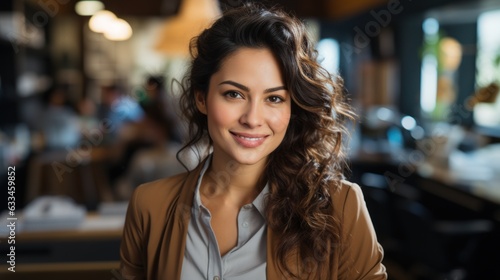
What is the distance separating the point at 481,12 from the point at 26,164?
16.0ft

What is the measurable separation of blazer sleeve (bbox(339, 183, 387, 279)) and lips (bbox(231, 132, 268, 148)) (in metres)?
0.23

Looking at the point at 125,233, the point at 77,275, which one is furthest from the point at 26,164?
the point at 125,233

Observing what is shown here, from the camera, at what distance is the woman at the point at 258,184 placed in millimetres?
1283

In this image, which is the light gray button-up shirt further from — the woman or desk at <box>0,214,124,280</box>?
desk at <box>0,214,124,280</box>

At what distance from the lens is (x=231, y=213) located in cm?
140

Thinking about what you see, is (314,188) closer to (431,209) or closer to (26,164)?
(431,209)

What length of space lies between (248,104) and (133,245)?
448 mm

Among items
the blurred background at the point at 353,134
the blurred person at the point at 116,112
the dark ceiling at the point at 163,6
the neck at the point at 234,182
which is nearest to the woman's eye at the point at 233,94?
the neck at the point at 234,182

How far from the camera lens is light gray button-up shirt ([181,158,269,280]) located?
1322 mm

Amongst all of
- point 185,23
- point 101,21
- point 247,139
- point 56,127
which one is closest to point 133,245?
point 247,139

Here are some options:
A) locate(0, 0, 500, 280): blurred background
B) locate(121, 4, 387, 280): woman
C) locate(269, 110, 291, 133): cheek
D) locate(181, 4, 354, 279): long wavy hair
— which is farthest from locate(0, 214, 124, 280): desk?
locate(269, 110, 291, 133): cheek

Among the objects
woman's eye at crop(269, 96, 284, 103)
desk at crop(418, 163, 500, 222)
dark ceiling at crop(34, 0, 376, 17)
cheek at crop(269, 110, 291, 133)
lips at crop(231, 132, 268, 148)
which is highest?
dark ceiling at crop(34, 0, 376, 17)

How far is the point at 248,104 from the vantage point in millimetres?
1271

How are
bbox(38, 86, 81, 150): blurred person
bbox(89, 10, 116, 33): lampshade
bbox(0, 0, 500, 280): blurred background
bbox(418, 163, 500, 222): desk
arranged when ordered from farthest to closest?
bbox(38, 86, 81, 150): blurred person < bbox(89, 10, 116, 33): lampshade < bbox(418, 163, 500, 222): desk < bbox(0, 0, 500, 280): blurred background
